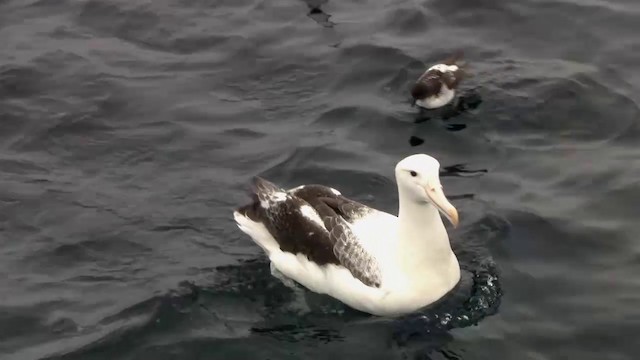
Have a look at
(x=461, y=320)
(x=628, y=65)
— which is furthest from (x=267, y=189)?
(x=628, y=65)

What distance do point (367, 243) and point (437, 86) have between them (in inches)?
176

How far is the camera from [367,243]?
10.9m

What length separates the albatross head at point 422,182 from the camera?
33.4ft

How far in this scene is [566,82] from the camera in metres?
15.1

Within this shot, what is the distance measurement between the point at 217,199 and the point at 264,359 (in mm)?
3359

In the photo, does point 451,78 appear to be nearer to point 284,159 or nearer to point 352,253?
point 284,159

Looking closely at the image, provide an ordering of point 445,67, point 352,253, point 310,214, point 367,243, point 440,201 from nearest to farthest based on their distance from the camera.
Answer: point 440,201, point 352,253, point 367,243, point 310,214, point 445,67

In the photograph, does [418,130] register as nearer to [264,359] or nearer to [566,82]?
[566,82]

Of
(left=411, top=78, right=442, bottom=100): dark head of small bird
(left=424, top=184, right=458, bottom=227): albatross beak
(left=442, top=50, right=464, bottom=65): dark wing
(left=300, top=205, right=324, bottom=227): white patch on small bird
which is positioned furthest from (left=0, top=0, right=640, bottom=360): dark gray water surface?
(left=424, top=184, right=458, bottom=227): albatross beak

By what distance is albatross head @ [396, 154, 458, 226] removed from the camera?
10180 millimetres

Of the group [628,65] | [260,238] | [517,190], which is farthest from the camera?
Answer: [628,65]

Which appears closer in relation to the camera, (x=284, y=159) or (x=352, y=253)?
(x=352, y=253)

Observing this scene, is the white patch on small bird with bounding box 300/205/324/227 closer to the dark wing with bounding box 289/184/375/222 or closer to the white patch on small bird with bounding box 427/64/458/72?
the dark wing with bounding box 289/184/375/222

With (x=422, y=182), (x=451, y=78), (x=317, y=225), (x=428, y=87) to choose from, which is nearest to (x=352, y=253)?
(x=317, y=225)
